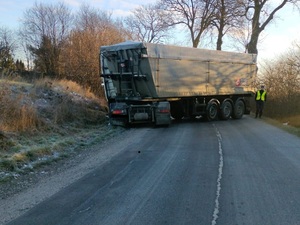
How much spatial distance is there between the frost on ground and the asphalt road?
0.21 m

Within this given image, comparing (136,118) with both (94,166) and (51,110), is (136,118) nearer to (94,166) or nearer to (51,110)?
(51,110)

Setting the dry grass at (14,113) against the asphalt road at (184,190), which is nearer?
the asphalt road at (184,190)

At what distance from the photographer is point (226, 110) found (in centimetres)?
1880

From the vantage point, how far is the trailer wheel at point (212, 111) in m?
17.7

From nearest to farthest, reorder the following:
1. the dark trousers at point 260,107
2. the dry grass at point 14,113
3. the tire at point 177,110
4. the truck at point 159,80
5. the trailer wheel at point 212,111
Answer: the dry grass at point 14,113 → the truck at point 159,80 → the tire at point 177,110 → the trailer wheel at point 212,111 → the dark trousers at point 260,107

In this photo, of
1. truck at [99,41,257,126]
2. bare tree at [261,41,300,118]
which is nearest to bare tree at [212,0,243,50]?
bare tree at [261,41,300,118]

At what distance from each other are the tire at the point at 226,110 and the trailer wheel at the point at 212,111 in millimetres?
311

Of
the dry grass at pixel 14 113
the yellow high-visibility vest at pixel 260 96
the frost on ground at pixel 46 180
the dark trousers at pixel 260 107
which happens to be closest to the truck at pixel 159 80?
the yellow high-visibility vest at pixel 260 96

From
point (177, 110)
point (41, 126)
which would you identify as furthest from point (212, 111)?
point (41, 126)

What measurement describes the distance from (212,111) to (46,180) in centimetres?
1268

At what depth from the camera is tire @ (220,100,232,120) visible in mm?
18469

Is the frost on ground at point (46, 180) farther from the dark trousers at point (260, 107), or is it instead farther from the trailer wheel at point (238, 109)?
the dark trousers at point (260, 107)

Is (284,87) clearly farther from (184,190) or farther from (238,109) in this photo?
(184,190)

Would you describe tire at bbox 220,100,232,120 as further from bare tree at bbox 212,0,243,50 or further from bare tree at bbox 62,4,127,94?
bare tree at bbox 212,0,243,50
